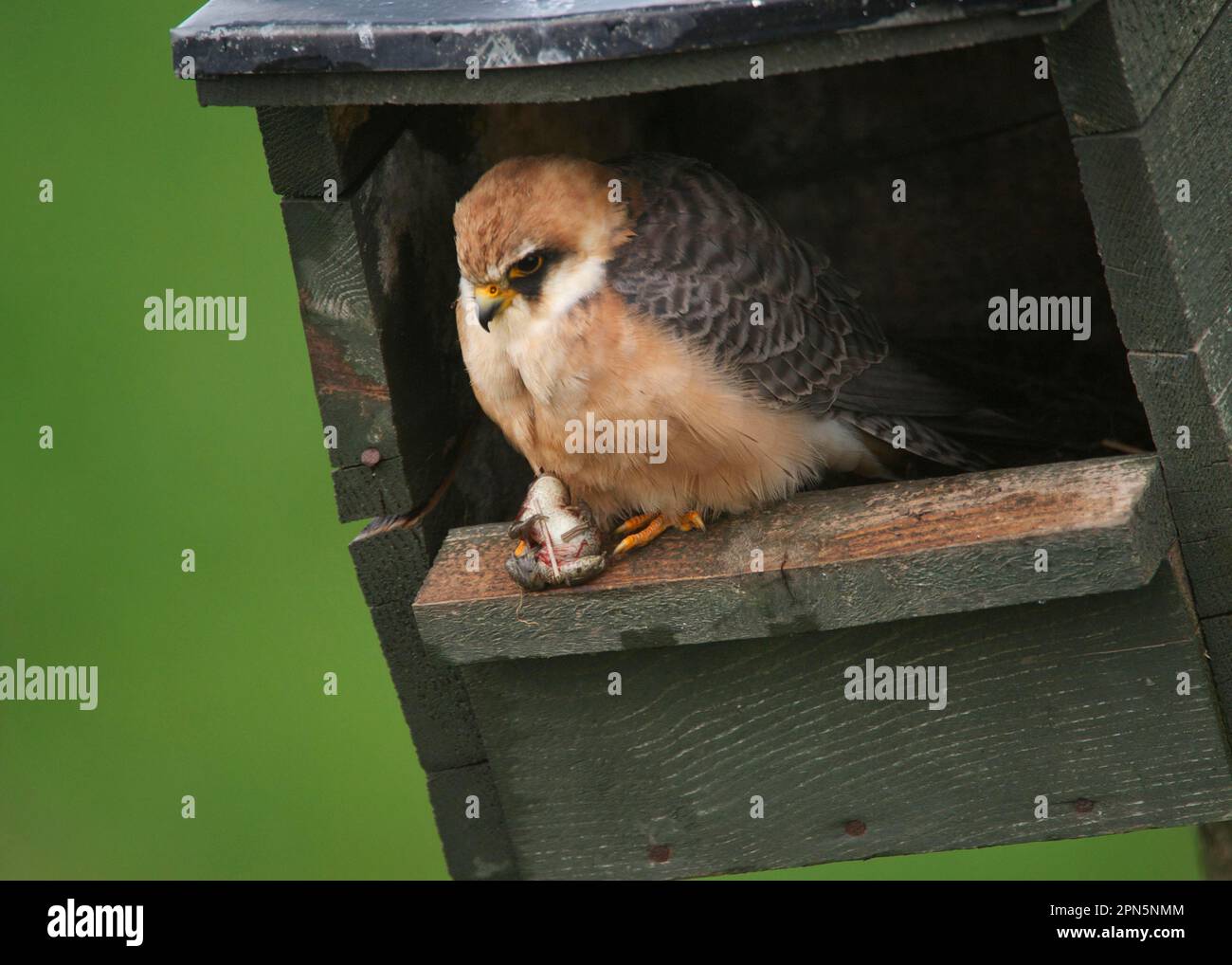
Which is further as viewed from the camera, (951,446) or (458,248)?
(951,446)

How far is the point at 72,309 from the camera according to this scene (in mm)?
4793

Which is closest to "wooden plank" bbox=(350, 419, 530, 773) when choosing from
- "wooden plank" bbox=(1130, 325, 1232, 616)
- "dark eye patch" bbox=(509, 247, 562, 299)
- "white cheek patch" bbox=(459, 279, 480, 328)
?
"white cheek patch" bbox=(459, 279, 480, 328)

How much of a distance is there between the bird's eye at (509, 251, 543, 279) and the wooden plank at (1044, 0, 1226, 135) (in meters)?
0.87

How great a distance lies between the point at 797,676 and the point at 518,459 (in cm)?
95

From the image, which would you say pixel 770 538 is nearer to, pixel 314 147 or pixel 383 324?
pixel 383 324

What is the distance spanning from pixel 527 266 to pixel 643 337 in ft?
0.73

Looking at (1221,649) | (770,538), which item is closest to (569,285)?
(770,538)

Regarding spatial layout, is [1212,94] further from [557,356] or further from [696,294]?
[557,356]

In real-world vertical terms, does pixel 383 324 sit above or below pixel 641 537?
above

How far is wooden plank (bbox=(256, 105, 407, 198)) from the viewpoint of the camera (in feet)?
8.51

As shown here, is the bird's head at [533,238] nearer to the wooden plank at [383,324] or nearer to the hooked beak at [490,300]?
the hooked beak at [490,300]

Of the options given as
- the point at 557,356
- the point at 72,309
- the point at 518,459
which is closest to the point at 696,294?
the point at 557,356

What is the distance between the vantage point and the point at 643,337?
2.70m

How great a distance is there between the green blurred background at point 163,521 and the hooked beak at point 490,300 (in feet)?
6.69
